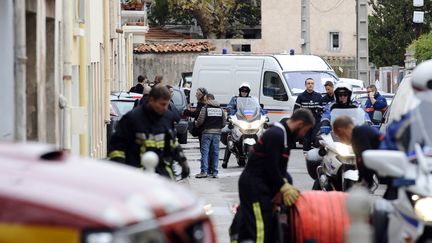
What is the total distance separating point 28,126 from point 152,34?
52988 millimetres

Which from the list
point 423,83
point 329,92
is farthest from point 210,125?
point 423,83

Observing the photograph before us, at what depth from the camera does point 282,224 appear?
11352mm

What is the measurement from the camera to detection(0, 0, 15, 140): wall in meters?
13.6

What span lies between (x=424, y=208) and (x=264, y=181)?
9.49 ft

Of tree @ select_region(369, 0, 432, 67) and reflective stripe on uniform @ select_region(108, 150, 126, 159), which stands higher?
tree @ select_region(369, 0, 432, 67)

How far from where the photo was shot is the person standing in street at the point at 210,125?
23031mm

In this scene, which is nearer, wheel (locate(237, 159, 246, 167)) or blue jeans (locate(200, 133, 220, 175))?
blue jeans (locate(200, 133, 220, 175))

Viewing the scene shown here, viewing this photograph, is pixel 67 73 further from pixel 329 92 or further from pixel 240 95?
pixel 240 95

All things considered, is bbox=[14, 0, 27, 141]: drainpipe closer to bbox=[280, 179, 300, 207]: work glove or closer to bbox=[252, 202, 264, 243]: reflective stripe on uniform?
bbox=[252, 202, 264, 243]: reflective stripe on uniform

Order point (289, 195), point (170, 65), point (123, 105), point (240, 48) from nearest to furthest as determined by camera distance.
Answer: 1. point (289, 195)
2. point (123, 105)
3. point (170, 65)
4. point (240, 48)

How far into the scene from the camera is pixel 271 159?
1127 centimetres

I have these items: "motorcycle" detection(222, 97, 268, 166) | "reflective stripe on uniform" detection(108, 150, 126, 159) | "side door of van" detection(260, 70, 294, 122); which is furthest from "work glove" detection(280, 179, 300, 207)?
"side door of van" detection(260, 70, 294, 122)

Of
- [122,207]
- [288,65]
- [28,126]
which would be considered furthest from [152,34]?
[122,207]

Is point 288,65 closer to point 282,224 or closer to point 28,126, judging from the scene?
point 28,126
